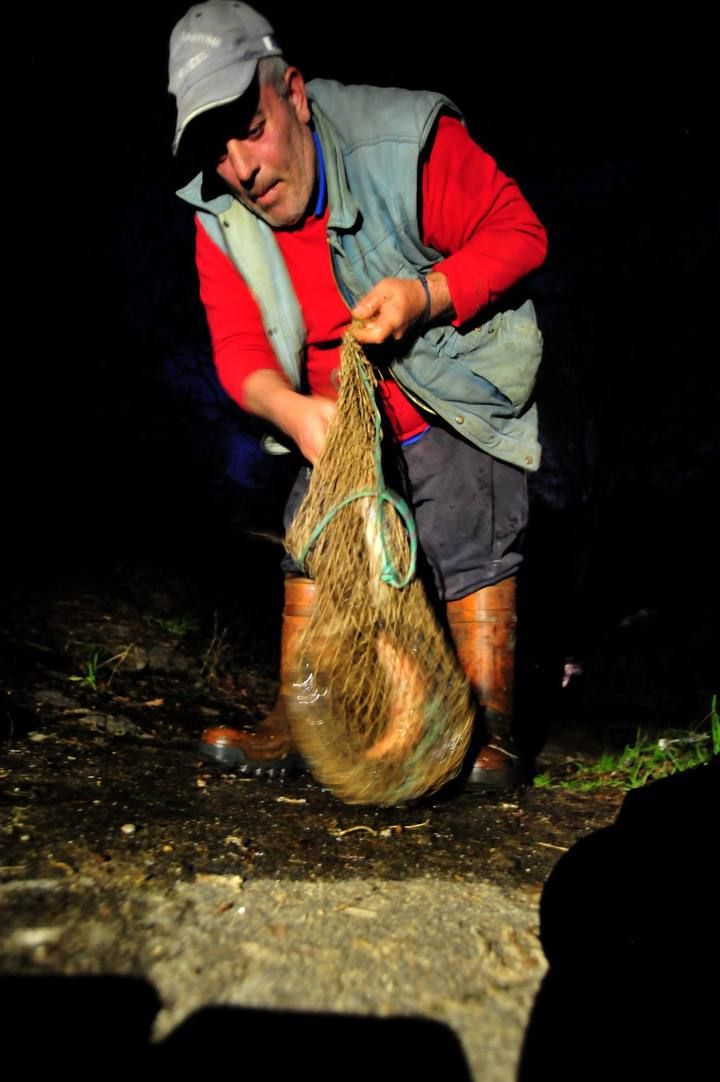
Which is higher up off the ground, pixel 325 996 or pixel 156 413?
pixel 156 413

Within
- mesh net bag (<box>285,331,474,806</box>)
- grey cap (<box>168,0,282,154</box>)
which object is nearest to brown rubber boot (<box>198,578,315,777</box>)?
mesh net bag (<box>285,331,474,806</box>)

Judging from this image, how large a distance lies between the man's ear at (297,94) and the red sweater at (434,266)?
0.26 meters

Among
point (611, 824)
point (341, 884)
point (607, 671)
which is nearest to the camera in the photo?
point (341, 884)

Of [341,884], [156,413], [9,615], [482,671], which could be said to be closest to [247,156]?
[482,671]

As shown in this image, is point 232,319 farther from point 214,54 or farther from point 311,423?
point 214,54

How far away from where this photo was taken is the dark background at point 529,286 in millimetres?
6043

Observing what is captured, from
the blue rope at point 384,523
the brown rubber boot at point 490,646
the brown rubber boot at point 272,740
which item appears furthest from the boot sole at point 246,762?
the blue rope at point 384,523

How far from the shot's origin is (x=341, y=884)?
145 centimetres

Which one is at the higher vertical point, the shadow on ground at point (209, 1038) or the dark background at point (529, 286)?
the dark background at point (529, 286)

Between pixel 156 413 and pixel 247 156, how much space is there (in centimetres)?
521

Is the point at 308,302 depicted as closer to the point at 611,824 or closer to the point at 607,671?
the point at 611,824

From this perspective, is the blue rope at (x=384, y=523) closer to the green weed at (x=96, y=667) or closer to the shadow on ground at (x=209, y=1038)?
the shadow on ground at (x=209, y=1038)

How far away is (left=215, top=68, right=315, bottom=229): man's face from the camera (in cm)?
197

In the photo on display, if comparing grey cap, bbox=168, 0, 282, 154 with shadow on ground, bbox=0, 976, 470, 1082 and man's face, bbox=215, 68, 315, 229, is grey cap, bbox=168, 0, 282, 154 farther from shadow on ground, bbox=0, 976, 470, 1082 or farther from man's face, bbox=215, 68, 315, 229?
shadow on ground, bbox=0, 976, 470, 1082
